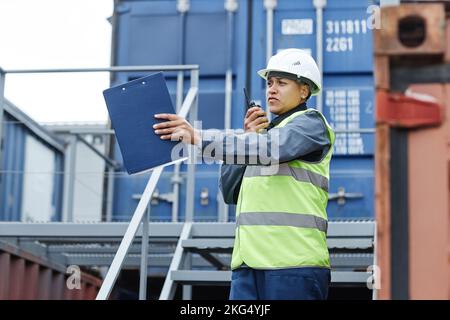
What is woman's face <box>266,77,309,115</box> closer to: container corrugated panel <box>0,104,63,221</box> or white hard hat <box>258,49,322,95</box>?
white hard hat <box>258,49,322,95</box>

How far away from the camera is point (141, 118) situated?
365cm

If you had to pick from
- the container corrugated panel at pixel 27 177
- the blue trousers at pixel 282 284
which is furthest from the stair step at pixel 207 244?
the container corrugated panel at pixel 27 177

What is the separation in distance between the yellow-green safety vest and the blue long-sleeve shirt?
0.08m

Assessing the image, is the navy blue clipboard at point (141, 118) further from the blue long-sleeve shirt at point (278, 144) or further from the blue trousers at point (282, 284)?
the blue trousers at point (282, 284)

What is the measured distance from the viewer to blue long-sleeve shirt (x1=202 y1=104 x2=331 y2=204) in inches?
144

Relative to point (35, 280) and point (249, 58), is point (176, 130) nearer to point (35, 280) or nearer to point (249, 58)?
point (35, 280)

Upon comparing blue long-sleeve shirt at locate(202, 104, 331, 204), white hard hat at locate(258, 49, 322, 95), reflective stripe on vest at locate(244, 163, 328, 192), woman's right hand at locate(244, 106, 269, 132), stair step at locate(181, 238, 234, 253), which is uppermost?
white hard hat at locate(258, 49, 322, 95)

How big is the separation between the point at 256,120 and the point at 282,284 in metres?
0.75

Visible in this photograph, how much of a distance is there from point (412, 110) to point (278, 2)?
5949 mm

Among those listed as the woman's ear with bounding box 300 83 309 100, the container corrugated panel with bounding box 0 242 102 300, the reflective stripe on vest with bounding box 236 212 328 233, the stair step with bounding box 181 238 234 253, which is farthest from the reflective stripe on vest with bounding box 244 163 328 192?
the container corrugated panel with bounding box 0 242 102 300

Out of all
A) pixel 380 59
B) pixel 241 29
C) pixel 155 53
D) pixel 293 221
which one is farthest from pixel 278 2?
pixel 380 59

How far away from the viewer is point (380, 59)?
232 cm

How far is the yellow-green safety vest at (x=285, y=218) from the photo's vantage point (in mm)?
3871
